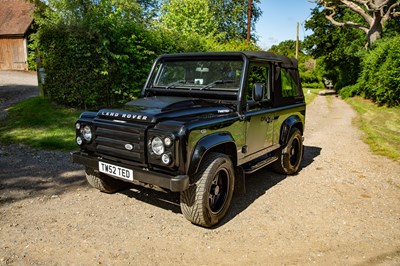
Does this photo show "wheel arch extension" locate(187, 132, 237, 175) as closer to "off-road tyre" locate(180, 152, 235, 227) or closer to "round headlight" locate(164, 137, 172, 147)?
"off-road tyre" locate(180, 152, 235, 227)

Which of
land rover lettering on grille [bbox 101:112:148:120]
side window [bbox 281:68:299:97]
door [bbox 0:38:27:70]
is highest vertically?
door [bbox 0:38:27:70]

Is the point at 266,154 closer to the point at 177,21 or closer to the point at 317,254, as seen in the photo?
the point at 317,254

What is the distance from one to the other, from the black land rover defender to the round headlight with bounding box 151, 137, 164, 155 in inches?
0.4

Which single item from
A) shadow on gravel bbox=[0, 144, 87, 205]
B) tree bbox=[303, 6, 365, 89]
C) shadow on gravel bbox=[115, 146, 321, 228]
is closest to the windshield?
shadow on gravel bbox=[115, 146, 321, 228]

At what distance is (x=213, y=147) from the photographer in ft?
13.0

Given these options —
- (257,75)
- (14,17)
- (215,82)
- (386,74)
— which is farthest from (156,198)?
(14,17)

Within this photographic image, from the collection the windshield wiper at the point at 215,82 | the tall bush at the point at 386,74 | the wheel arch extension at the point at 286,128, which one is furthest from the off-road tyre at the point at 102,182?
the tall bush at the point at 386,74

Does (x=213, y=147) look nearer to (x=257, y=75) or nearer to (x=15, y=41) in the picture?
(x=257, y=75)

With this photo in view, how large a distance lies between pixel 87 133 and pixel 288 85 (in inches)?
140

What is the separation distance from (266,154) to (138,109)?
8.55 ft

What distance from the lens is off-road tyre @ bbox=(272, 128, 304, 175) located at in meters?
5.75

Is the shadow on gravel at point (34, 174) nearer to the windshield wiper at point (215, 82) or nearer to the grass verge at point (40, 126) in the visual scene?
the grass verge at point (40, 126)

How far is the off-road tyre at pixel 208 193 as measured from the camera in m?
3.64

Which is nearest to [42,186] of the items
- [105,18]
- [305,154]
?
[305,154]
